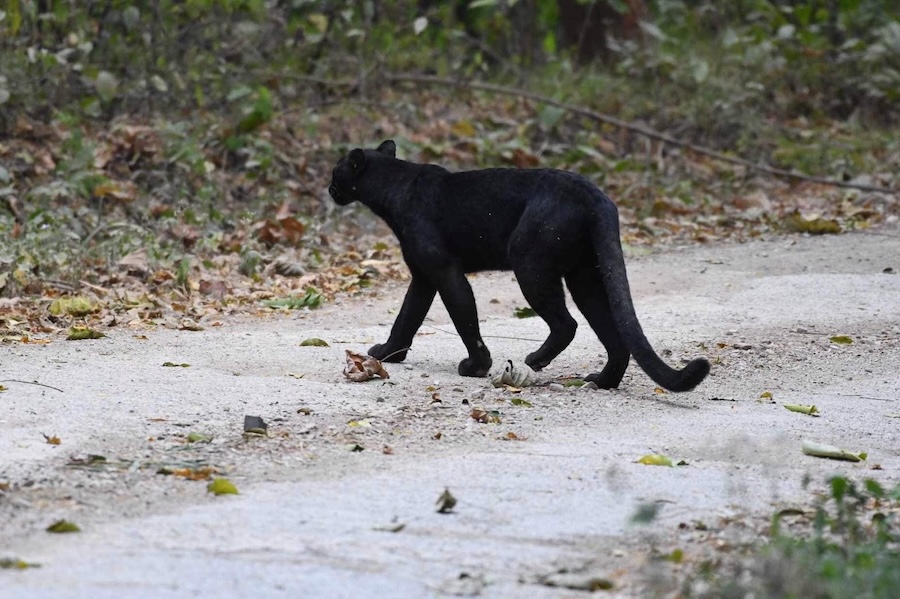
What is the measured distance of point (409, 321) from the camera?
22.2 ft

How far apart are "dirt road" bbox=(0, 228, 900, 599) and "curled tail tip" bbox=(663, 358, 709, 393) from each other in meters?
0.12

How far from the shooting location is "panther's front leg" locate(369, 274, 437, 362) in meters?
6.75

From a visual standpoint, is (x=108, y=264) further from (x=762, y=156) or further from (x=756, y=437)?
(x=762, y=156)

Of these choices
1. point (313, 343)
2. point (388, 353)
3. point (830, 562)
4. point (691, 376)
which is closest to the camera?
point (830, 562)

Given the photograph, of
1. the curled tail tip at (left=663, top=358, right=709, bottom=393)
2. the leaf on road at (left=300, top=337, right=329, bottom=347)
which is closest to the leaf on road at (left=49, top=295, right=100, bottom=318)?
the leaf on road at (left=300, top=337, right=329, bottom=347)

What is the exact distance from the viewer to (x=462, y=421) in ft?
17.6

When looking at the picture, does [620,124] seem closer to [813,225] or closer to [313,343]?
[813,225]

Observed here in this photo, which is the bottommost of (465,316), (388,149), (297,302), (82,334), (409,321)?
(297,302)

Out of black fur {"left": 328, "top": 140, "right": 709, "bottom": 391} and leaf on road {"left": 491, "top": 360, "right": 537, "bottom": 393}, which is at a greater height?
black fur {"left": 328, "top": 140, "right": 709, "bottom": 391}

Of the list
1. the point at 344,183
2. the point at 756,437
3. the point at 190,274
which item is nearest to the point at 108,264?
the point at 190,274

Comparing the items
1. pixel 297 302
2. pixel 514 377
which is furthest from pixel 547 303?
pixel 297 302

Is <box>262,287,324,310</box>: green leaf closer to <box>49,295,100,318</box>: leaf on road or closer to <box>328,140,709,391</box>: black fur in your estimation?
<box>49,295,100,318</box>: leaf on road

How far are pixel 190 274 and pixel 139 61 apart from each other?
5.07 metres

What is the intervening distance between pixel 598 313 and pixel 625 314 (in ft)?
1.57
